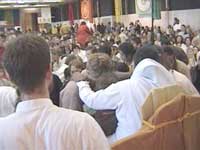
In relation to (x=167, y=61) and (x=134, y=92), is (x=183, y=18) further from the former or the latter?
(x=134, y=92)

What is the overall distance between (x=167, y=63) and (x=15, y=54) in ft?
7.56

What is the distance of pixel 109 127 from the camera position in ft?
10.5

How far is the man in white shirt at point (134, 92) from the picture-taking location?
9.54 feet

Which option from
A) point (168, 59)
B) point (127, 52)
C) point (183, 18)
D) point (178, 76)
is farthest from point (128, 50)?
point (183, 18)

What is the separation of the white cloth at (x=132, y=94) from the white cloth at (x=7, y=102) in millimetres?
488

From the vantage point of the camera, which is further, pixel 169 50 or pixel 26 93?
pixel 169 50

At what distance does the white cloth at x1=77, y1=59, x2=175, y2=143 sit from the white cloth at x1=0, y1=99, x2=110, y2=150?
4.94ft

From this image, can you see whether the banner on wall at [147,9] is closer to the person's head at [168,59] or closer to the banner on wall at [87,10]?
the banner on wall at [87,10]

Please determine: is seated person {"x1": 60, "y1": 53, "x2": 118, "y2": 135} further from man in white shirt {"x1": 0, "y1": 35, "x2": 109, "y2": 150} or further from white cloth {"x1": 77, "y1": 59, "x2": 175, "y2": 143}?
man in white shirt {"x1": 0, "y1": 35, "x2": 109, "y2": 150}

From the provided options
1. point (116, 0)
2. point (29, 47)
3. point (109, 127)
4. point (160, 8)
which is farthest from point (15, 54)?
point (116, 0)

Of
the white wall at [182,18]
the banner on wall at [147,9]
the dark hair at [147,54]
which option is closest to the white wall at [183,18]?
the white wall at [182,18]

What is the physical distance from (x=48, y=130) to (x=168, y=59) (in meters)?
2.32

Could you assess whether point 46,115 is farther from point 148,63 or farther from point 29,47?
point 148,63

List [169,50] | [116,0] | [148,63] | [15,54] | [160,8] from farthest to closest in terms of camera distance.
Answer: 1. [116,0]
2. [160,8]
3. [169,50]
4. [148,63]
5. [15,54]
